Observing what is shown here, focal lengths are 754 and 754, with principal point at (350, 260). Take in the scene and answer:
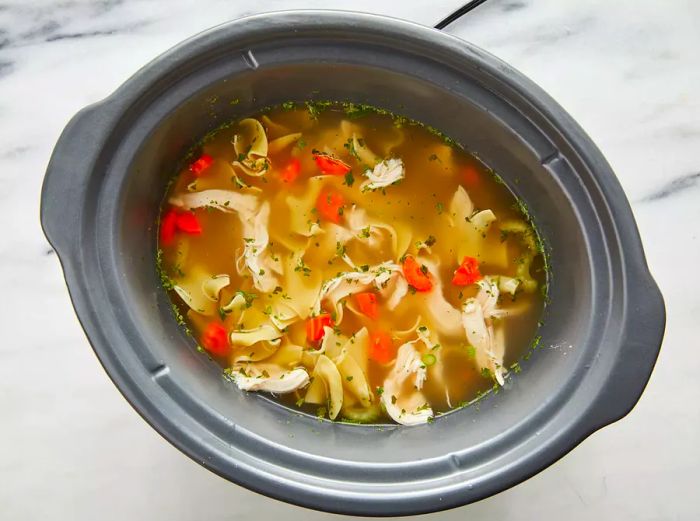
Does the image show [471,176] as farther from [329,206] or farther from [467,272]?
A: [329,206]

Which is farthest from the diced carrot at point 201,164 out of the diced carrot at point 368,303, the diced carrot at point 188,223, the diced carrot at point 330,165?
the diced carrot at point 368,303

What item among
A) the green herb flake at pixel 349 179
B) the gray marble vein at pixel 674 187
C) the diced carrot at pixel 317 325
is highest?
the green herb flake at pixel 349 179

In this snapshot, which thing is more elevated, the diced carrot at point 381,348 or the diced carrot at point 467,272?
the diced carrot at point 467,272

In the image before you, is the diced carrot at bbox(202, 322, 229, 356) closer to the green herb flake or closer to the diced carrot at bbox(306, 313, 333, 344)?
the diced carrot at bbox(306, 313, 333, 344)

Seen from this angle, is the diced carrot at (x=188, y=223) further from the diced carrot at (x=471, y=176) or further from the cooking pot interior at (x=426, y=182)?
the diced carrot at (x=471, y=176)

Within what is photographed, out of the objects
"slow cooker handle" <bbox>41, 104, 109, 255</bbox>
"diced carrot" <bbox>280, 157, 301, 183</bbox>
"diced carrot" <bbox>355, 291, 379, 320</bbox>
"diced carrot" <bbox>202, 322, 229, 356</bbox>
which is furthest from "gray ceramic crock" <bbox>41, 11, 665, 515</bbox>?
"diced carrot" <bbox>355, 291, 379, 320</bbox>

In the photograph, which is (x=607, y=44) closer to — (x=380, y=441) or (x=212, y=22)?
(x=212, y=22)

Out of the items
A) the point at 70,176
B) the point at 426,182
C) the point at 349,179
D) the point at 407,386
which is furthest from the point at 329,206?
the point at 70,176
